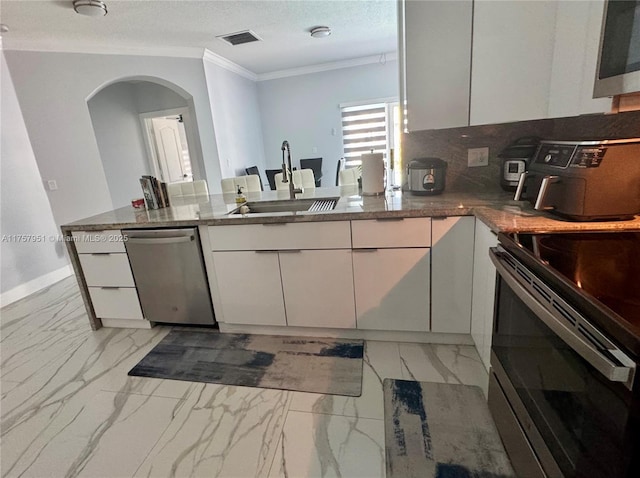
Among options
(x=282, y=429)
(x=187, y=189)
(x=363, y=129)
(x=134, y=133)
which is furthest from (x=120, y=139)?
(x=282, y=429)

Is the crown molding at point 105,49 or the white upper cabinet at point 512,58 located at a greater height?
the crown molding at point 105,49

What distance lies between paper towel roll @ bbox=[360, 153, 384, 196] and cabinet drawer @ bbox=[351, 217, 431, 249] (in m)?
0.47

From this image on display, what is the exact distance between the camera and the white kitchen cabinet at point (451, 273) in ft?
5.78

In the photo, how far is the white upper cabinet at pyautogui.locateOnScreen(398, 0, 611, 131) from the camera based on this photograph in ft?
4.48

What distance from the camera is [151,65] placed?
4266 millimetres

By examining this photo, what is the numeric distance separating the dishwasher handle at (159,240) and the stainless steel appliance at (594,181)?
76.5 inches

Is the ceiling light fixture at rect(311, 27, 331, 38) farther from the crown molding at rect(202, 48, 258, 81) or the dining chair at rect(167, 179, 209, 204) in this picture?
the dining chair at rect(167, 179, 209, 204)

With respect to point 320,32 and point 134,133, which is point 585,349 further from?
point 134,133

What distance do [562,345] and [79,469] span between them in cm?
193

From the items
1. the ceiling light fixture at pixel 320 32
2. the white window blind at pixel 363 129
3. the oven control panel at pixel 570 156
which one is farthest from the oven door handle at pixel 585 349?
the white window blind at pixel 363 129

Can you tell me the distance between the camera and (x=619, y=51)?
Result: 1.05 meters

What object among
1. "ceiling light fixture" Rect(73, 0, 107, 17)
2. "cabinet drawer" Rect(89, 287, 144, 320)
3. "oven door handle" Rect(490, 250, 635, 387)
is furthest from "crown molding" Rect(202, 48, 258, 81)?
"oven door handle" Rect(490, 250, 635, 387)

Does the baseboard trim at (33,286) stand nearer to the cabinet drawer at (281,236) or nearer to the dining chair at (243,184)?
the dining chair at (243,184)

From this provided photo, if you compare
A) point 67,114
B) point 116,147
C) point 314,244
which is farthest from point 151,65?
point 314,244
